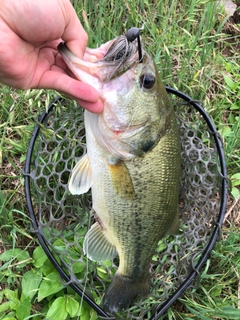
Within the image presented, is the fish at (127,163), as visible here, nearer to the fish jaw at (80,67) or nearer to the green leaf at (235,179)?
the fish jaw at (80,67)

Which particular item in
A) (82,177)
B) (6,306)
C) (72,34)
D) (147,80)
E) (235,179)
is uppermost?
(72,34)

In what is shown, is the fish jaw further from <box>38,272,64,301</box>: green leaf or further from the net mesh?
<box>38,272,64,301</box>: green leaf

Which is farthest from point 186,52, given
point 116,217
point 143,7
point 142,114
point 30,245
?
point 30,245

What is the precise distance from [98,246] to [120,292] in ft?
0.99

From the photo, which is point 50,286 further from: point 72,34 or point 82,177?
point 72,34

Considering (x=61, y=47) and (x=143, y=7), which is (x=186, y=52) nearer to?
(x=143, y=7)

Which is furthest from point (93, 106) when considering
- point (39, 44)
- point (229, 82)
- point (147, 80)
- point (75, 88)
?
point (229, 82)

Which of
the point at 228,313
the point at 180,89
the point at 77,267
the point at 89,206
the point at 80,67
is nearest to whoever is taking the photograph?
the point at 80,67

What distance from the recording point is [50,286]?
7.71 feet

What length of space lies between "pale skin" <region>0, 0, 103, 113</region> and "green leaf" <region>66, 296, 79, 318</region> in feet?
4.06

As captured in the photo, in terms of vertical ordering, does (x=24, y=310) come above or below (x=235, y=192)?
below

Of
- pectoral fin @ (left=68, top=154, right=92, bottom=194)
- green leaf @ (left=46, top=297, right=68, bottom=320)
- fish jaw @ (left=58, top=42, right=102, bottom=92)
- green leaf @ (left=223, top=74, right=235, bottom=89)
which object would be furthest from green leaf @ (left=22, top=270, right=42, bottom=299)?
green leaf @ (left=223, top=74, right=235, bottom=89)

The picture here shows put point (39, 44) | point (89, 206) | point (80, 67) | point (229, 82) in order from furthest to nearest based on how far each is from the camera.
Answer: point (229, 82)
point (89, 206)
point (39, 44)
point (80, 67)

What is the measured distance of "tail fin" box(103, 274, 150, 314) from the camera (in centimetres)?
224
